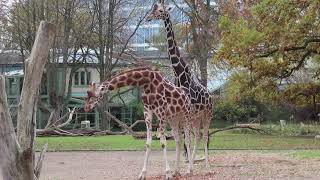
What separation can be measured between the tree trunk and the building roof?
137 feet

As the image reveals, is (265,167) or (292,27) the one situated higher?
(292,27)

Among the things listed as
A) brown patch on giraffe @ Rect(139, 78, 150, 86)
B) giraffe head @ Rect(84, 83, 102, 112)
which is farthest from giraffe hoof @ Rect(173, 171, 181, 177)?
giraffe head @ Rect(84, 83, 102, 112)

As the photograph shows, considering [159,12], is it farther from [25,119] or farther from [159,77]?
[25,119]

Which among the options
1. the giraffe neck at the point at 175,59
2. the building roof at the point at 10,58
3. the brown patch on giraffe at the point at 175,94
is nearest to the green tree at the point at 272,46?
the giraffe neck at the point at 175,59

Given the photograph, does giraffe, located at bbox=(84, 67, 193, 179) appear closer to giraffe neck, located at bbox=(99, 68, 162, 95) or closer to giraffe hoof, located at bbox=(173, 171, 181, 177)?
giraffe neck, located at bbox=(99, 68, 162, 95)

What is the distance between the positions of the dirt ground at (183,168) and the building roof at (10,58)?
1185 inches

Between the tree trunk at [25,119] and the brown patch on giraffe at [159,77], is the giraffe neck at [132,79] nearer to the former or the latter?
the brown patch on giraffe at [159,77]

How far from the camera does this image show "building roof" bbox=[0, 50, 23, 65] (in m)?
48.4

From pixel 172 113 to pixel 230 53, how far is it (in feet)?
60.7

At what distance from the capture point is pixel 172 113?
1189cm

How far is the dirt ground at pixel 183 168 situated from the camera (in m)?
12.8

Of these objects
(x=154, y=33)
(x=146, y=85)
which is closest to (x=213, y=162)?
(x=146, y=85)

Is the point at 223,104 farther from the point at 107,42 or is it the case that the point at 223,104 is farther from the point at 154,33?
the point at 154,33

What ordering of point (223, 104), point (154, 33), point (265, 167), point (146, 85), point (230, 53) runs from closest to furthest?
point (146, 85)
point (265, 167)
point (230, 53)
point (223, 104)
point (154, 33)
